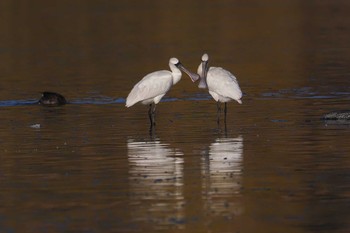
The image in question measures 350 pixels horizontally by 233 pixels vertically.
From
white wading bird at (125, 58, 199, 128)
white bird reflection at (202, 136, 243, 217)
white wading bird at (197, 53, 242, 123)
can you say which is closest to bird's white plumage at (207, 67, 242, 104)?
white wading bird at (197, 53, 242, 123)

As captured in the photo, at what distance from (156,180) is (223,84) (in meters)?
7.07

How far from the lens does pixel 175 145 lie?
655 inches

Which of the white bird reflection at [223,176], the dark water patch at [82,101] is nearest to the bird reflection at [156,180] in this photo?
the white bird reflection at [223,176]

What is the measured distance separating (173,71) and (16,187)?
7.83 meters

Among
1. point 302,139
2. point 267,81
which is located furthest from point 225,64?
point 302,139

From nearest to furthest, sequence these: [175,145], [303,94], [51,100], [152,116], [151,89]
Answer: [175,145]
[152,116]
[151,89]
[51,100]
[303,94]

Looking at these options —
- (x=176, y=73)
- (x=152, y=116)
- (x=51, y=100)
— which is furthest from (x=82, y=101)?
(x=152, y=116)

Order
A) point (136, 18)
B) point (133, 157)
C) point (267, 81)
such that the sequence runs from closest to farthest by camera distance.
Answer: point (133, 157) → point (267, 81) → point (136, 18)

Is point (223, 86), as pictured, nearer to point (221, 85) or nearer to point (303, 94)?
point (221, 85)

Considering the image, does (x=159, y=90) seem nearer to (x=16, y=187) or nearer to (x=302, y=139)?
(x=302, y=139)

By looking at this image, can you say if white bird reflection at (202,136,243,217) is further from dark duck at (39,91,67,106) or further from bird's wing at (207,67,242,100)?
dark duck at (39,91,67,106)

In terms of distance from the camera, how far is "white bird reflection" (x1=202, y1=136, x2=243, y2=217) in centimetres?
1190

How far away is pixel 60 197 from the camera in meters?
12.6

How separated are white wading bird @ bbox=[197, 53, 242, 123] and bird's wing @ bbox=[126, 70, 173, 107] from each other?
0.58 m
